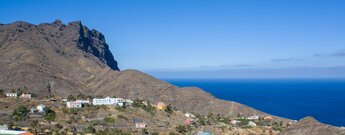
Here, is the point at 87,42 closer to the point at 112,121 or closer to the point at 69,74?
the point at 69,74

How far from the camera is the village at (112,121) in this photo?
220 feet

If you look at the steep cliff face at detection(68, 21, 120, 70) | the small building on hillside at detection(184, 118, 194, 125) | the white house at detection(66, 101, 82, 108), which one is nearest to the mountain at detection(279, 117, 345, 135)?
the small building on hillside at detection(184, 118, 194, 125)

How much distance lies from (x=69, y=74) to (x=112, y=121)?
77.8m

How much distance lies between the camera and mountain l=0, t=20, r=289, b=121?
123000mm

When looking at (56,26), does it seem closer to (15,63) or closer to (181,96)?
(15,63)

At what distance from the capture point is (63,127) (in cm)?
6769

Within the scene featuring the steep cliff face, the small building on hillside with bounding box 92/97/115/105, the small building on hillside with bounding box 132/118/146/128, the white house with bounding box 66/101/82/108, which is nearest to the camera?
the small building on hillside with bounding box 132/118/146/128

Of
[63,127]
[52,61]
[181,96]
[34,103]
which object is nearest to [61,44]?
[52,61]

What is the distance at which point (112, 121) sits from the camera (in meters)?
73.8

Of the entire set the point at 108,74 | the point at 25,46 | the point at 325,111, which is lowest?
the point at 325,111

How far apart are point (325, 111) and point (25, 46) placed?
105377 mm

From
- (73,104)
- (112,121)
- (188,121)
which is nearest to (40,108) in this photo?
(73,104)

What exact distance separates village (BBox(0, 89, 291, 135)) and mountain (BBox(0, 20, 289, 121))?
85.1ft

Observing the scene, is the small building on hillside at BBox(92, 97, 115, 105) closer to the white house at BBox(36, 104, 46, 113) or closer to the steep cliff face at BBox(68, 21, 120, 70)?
the white house at BBox(36, 104, 46, 113)
